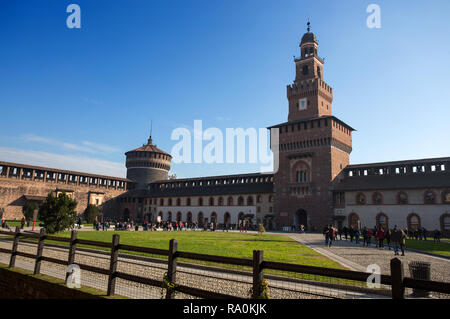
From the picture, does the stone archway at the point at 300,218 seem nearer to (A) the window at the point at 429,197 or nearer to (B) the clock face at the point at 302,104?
(A) the window at the point at 429,197

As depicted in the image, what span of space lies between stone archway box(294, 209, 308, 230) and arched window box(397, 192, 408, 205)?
11.9m

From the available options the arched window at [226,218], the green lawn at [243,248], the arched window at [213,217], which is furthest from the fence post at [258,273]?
the arched window at [213,217]

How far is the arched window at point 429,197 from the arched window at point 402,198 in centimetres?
195

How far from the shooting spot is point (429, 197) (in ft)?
120

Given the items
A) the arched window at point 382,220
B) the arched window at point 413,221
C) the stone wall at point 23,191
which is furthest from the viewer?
the stone wall at point 23,191

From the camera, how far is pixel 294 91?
50.5 meters

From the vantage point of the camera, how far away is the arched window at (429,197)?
3638 cm

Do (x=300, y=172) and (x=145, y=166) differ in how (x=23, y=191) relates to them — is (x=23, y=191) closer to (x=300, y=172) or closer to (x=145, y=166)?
(x=145, y=166)

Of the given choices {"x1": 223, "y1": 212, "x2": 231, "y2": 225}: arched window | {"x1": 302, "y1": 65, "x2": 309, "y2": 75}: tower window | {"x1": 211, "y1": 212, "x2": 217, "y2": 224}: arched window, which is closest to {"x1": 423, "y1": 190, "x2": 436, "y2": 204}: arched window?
{"x1": 302, "y1": 65, "x2": 309, "y2": 75}: tower window

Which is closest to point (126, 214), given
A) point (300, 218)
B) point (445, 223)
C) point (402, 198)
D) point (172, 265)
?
point (300, 218)
